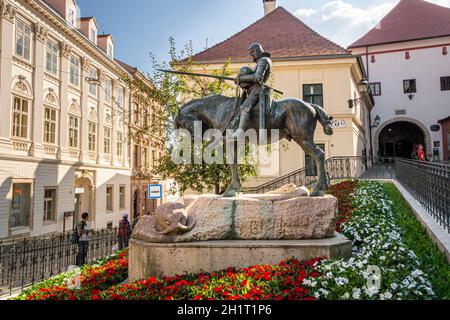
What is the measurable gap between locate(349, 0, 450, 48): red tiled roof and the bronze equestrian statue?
35883mm

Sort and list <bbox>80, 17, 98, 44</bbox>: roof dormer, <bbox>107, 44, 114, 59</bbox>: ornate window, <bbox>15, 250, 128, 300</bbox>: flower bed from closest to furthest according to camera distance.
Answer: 1. <bbox>15, 250, 128, 300</bbox>: flower bed
2. <bbox>80, 17, 98, 44</bbox>: roof dormer
3. <bbox>107, 44, 114, 59</bbox>: ornate window

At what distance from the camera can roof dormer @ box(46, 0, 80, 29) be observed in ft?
72.0

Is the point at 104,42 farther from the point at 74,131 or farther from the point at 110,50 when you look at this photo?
the point at 74,131

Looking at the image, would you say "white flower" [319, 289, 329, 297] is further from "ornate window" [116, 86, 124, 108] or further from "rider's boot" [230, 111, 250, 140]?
"ornate window" [116, 86, 124, 108]

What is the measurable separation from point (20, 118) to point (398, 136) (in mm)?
36535

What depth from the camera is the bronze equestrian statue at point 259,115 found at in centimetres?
608

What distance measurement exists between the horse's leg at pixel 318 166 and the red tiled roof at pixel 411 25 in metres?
36.2

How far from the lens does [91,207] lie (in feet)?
81.1

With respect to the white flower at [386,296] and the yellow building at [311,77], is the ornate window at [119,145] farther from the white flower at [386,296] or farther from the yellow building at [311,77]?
the white flower at [386,296]

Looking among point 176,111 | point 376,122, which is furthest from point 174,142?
point 376,122

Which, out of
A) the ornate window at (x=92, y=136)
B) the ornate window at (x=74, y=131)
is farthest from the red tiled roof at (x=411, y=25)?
the ornate window at (x=74, y=131)

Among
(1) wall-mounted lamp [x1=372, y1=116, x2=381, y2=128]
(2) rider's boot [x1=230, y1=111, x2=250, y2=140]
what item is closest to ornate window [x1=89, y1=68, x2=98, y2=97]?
(2) rider's boot [x1=230, y1=111, x2=250, y2=140]
